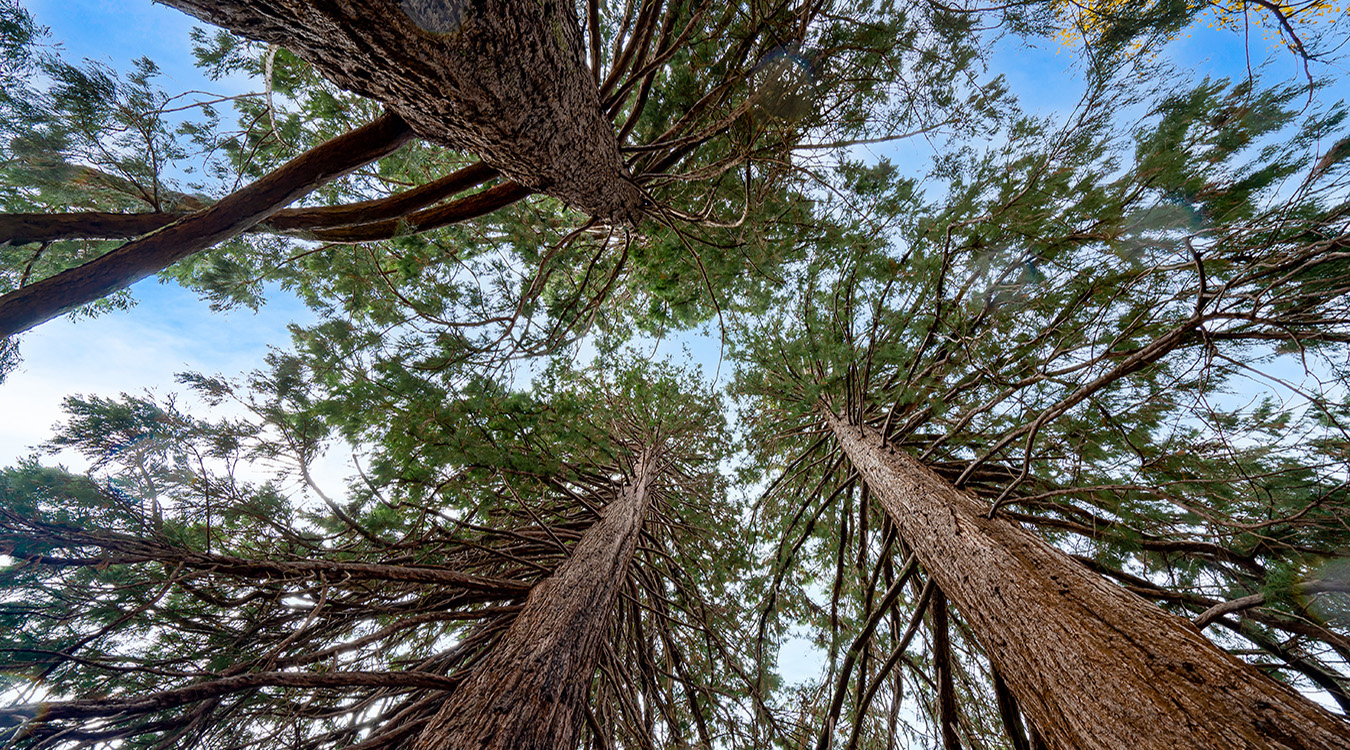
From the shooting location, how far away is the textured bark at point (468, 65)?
50.9 inches

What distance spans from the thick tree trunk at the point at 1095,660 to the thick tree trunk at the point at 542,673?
6.22ft

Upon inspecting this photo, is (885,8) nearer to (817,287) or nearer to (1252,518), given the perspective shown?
(817,287)

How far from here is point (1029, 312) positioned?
9.67 feet

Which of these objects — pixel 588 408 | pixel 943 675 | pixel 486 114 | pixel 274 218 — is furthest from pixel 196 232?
pixel 943 675

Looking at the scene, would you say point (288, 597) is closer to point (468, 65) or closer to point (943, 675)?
point (468, 65)

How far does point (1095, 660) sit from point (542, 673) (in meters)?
2.16

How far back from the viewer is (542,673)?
6.27 ft

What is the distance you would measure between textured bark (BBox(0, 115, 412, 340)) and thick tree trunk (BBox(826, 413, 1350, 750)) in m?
3.49

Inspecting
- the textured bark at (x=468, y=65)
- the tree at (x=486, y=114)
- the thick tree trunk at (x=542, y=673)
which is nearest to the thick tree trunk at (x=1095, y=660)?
the thick tree trunk at (x=542, y=673)

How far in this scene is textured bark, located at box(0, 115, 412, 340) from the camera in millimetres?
1621

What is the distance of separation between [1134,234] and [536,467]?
3.86m

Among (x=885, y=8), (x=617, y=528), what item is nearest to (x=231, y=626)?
(x=617, y=528)

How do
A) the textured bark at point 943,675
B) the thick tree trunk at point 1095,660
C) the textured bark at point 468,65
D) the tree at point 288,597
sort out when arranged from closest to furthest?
the thick tree trunk at point 1095,660, the textured bark at point 468,65, the tree at point 288,597, the textured bark at point 943,675

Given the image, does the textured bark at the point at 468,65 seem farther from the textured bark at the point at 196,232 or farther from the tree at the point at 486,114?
the textured bark at the point at 196,232
